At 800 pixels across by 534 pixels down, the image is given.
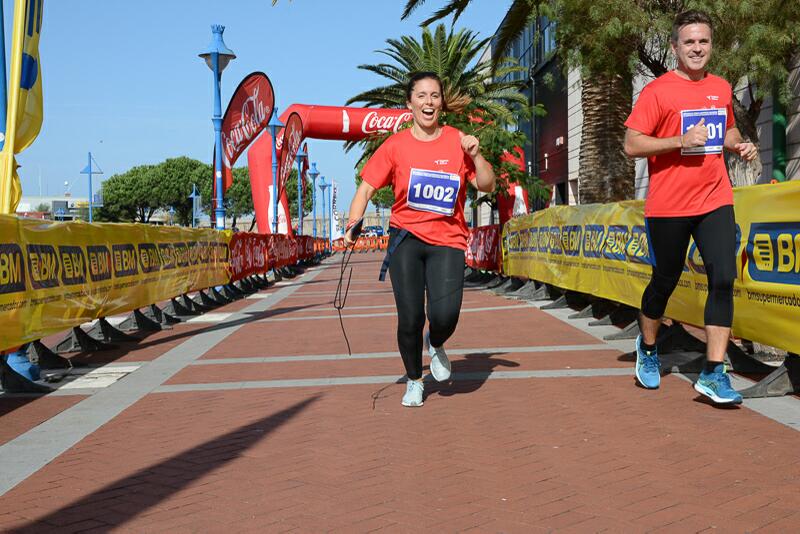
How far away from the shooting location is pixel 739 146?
527 cm

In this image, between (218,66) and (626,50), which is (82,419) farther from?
(218,66)

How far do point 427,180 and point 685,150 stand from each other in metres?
1.58

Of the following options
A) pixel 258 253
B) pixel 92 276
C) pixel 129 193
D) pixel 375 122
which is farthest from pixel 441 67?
pixel 129 193

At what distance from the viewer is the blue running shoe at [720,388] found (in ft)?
17.3

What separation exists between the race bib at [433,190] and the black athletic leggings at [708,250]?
1.26 meters

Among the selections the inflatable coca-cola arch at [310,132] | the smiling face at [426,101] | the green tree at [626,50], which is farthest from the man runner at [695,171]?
the inflatable coca-cola arch at [310,132]

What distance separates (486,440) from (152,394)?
304 centimetres

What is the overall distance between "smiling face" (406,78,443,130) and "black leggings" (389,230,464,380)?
0.75 meters

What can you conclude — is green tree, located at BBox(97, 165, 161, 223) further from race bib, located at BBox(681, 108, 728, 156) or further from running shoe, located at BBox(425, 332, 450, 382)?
race bib, located at BBox(681, 108, 728, 156)

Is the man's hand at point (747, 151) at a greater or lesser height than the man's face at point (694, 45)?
lesser

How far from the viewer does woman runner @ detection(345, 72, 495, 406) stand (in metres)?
5.64

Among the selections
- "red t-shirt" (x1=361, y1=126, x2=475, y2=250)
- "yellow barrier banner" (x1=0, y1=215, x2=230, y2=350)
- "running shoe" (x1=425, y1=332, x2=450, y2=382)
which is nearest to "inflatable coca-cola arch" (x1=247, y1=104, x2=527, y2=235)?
"yellow barrier banner" (x1=0, y1=215, x2=230, y2=350)

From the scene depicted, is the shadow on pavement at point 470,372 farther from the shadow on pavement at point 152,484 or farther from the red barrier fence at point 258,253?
the red barrier fence at point 258,253

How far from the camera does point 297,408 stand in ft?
19.5
